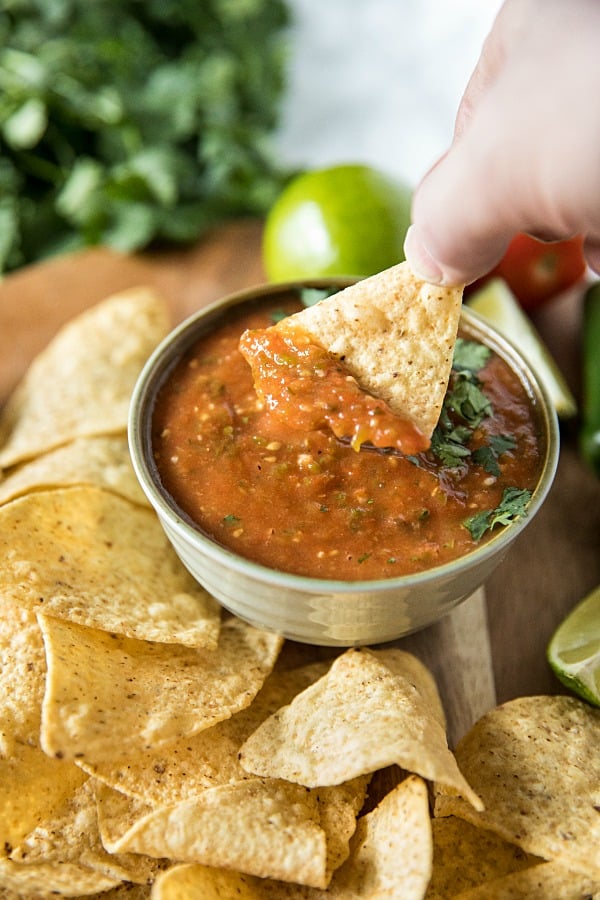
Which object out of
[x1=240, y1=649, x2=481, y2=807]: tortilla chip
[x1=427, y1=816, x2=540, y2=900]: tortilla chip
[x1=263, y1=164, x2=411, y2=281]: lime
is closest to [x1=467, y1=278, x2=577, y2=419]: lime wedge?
[x1=263, y1=164, x2=411, y2=281]: lime

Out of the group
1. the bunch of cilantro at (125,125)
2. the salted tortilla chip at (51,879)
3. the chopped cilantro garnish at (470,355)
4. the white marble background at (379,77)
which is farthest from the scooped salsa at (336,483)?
the white marble background at (379,77)

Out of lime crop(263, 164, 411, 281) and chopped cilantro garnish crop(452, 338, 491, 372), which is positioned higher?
chopped cilantro garnish crop(452, 338, 491, 372)

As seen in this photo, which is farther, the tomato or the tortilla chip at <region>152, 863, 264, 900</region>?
the tomato

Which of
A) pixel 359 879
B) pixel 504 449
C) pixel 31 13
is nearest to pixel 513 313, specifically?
pixel 504 449

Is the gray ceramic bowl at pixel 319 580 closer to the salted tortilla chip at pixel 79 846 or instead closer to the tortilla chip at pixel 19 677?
the tortilla chip at pixel 19 677

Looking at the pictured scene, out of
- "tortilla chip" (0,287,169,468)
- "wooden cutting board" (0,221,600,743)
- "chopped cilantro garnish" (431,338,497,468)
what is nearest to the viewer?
"chopped cilantro garnish" (431,338,497,468)

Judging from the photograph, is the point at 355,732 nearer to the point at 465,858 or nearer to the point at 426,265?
the point at 465,858

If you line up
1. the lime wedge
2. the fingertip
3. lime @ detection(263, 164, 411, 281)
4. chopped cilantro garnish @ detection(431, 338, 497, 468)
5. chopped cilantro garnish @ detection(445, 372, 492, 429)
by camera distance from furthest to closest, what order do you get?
lime @ detection(263, 164, 411, 281)
the lime wedge
chopped cilantro garnish @ detection(445, 372, 492, 429)
chopped cilantro garnish @ detection(431, 338, 497, 468)
the fingertip

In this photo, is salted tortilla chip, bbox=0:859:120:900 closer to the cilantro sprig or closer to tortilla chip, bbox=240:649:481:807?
tortilla chip, bbox=240:649:481:807
